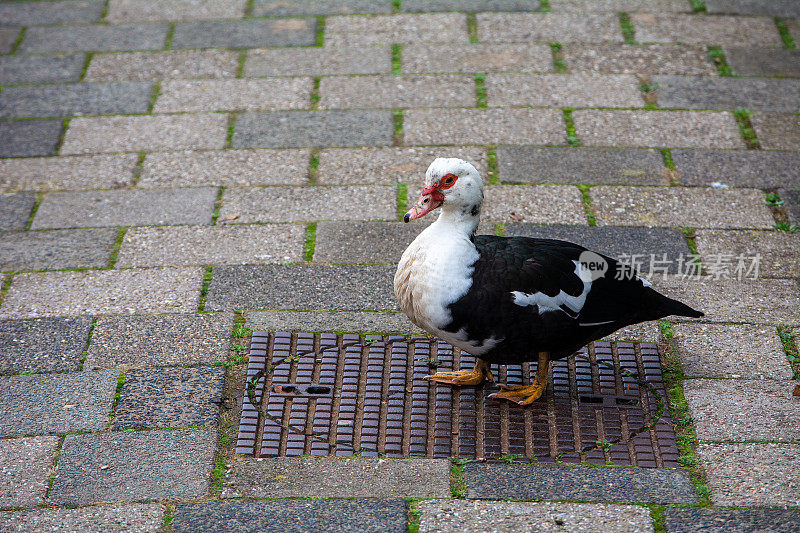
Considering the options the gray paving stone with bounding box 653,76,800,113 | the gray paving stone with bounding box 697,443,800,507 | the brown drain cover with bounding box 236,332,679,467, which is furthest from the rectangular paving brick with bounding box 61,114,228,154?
the gray paving stone with bounding box 697,443,800,507

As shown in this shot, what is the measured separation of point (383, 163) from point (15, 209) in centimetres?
225

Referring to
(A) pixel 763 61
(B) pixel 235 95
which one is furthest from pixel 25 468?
(A) pixel 763 61

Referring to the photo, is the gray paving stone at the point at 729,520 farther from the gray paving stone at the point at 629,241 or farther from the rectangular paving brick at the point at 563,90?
the rectangular paving brick at the point at 563,90

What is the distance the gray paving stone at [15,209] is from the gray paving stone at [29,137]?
529 millimetres

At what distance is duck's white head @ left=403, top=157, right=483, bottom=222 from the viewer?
11.9ft

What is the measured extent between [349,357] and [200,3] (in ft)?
15.2

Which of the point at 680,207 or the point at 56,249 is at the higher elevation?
the point at 56,249

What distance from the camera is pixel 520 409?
3.86m

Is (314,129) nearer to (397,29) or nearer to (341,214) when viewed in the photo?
(341,214)

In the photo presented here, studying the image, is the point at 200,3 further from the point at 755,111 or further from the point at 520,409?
the point at 520,409

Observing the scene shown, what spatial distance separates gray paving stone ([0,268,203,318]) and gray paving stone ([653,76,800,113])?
3577 millimetres

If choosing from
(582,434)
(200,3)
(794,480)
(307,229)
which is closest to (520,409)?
(582,434)

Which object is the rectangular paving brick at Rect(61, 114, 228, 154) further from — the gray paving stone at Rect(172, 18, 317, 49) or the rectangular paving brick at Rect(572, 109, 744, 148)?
the rectangular paving brick at Rect(572, 109, 744, 148)

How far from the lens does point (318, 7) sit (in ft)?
24.4
